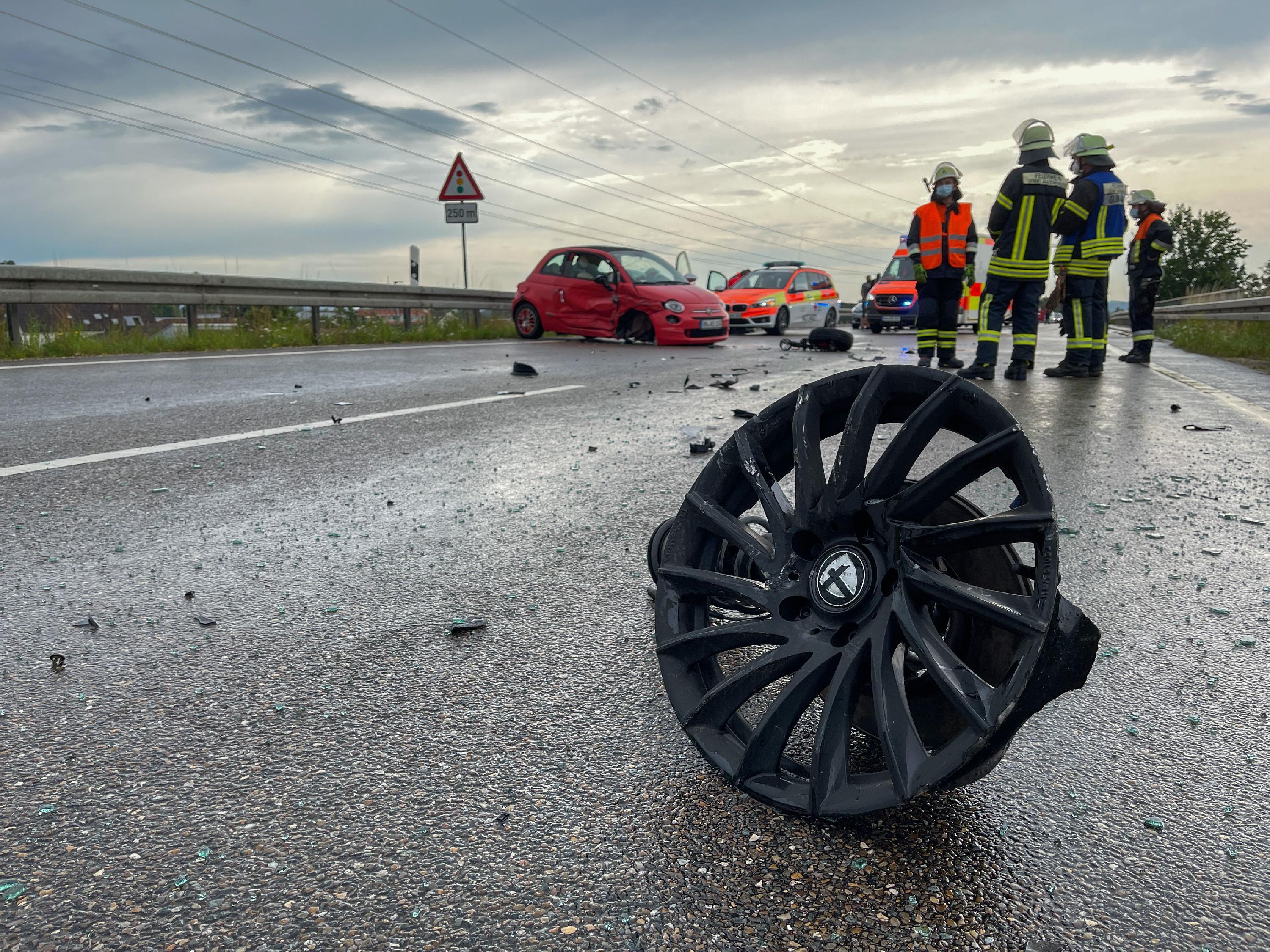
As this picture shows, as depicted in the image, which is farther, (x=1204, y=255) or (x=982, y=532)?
(x=1204, y=255)

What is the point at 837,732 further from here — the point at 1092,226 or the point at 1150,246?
the point at 1150,246

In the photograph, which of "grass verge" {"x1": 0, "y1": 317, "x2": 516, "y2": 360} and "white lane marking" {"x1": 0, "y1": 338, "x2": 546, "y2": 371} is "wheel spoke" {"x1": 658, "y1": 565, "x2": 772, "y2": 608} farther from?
"grass verge" {"x1": 0, "y1": 317, "x2": 516, "y2": 360}

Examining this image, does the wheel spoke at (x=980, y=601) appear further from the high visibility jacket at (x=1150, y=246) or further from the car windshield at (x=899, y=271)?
the car windshield at (x=899, y=271)

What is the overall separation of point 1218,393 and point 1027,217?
8.21ft

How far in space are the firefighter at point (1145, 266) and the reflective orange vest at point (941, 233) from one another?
164 inches

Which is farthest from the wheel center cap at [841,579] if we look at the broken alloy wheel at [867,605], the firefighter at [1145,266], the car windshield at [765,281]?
the car windshield at [765,281]

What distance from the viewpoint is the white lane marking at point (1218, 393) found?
26.7 feet

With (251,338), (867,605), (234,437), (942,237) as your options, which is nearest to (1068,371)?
(942,237)

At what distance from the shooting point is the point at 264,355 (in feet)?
43.0

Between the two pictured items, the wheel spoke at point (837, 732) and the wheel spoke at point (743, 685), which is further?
the wheel spoke at point (743, 685)

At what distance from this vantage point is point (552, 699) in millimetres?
2459

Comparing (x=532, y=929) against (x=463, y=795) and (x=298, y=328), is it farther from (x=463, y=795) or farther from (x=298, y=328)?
(x=298, y=328)

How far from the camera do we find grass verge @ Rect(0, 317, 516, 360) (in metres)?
12.6

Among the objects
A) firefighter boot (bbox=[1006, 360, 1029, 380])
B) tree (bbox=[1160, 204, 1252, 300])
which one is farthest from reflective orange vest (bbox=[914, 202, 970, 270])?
tree (bbox=[1160, 204, 1252, 300])
